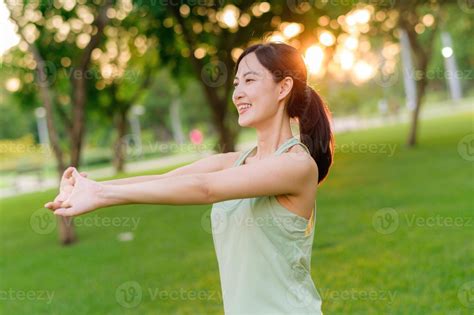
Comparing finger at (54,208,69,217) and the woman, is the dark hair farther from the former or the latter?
finger at (54,208,69,217)

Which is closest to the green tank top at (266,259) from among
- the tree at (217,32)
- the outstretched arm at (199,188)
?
the outstretched arm at (199,188)

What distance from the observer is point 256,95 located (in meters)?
2.32

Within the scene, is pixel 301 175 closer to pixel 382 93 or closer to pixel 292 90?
pixel 292 90

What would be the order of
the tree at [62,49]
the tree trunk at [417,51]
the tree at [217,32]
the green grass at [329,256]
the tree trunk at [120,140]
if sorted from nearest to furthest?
the green grass at [329,256]
the tree at [62,49]
the tree at [217,32]
the tree trunk at [417,51]
the tree trunk at [120,140]

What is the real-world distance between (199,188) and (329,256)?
6.58 m

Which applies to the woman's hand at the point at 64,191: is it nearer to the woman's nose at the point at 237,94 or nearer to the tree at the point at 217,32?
the woman's nose at the point at 237,94

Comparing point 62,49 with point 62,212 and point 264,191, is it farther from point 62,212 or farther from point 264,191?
point 264,191

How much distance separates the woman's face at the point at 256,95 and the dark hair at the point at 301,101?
28mm

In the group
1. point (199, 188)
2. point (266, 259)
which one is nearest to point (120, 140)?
point (266, 259)

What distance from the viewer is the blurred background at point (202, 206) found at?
23.8ft

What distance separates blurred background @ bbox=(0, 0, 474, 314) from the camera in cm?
726

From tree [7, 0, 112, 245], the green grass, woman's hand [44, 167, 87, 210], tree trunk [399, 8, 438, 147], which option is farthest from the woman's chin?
tree trunk [399, 8, 438, 147]

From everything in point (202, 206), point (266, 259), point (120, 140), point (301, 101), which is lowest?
point (202, 206)

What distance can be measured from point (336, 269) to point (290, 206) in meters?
5.69
